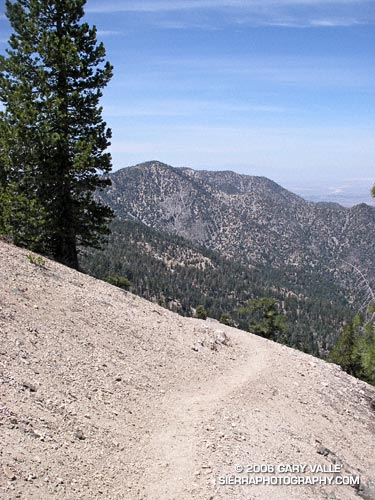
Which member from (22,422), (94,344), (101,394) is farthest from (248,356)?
(22,422)

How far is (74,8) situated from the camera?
72.9ft

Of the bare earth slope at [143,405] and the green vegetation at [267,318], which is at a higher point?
the bare earth slope at [143,405]

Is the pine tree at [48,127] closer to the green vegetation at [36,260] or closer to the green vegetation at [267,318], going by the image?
the green vegetation at [36,260]

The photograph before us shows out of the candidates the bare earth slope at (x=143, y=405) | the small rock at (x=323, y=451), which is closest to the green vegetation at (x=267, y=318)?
the bare earth slope at (x=143, y=405)

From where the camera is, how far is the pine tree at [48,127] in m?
21.0

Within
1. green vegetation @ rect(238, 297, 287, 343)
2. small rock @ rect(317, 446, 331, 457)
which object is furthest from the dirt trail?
green vegetation @ rect(238, 297, 287, 343)

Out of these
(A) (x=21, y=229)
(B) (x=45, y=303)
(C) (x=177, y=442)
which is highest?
(A) (x=21, y=229)

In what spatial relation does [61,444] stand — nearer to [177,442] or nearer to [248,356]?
[177,442]

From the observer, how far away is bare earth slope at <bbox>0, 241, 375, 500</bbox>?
329 inches

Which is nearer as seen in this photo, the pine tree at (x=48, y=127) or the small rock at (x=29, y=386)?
the small rock at (x=29, y=386)

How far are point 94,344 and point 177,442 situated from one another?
204 inches

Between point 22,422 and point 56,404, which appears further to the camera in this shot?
point 56,404

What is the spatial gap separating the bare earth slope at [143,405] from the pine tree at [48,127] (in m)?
2.93

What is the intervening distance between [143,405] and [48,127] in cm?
1497
